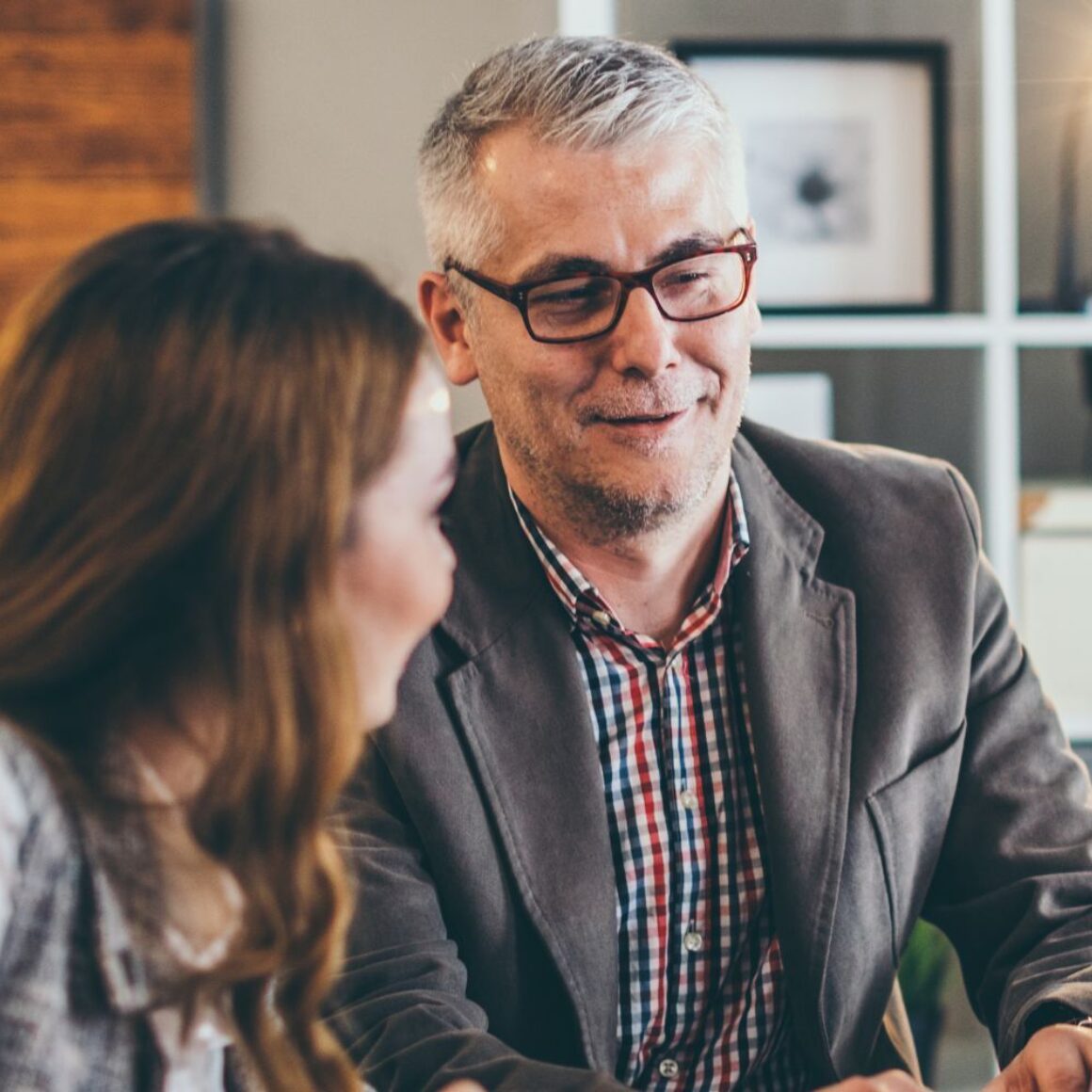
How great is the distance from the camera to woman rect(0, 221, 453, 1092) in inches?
30.5

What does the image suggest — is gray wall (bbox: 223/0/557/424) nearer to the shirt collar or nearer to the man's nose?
the shirt collar

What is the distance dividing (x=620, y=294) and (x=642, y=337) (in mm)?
46

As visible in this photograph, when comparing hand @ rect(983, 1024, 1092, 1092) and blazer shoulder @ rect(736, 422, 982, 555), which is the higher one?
blazer shoulder @ rect(736, 422, 982, 555)

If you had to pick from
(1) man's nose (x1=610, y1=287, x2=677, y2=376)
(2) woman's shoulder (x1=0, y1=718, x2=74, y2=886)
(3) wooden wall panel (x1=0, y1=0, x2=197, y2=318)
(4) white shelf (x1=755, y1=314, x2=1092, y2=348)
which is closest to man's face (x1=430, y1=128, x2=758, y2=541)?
(1) man's nose (x1=610, y1=287, x2=677, y2=376)

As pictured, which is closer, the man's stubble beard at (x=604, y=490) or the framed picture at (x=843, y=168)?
the man's stubble beard at (x=604, y=490)

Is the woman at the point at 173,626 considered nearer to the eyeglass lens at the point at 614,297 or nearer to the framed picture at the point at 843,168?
the eyeglass lens at the point at 614,297

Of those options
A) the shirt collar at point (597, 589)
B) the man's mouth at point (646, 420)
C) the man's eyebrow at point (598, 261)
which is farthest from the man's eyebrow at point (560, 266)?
the shirt collar at point (597, 589)

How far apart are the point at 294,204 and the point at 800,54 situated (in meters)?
0.83

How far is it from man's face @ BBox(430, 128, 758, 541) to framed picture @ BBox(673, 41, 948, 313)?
0.95 m

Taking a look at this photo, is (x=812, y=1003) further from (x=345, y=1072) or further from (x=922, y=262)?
(x=922, y=262)

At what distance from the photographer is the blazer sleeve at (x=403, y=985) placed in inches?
43.6

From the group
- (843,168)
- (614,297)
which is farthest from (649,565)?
(843,168)

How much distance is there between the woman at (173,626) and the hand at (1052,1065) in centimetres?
63

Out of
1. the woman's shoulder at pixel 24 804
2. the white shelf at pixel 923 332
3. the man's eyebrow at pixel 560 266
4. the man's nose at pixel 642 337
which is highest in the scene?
the man's eyebrow at pixel 560 266
